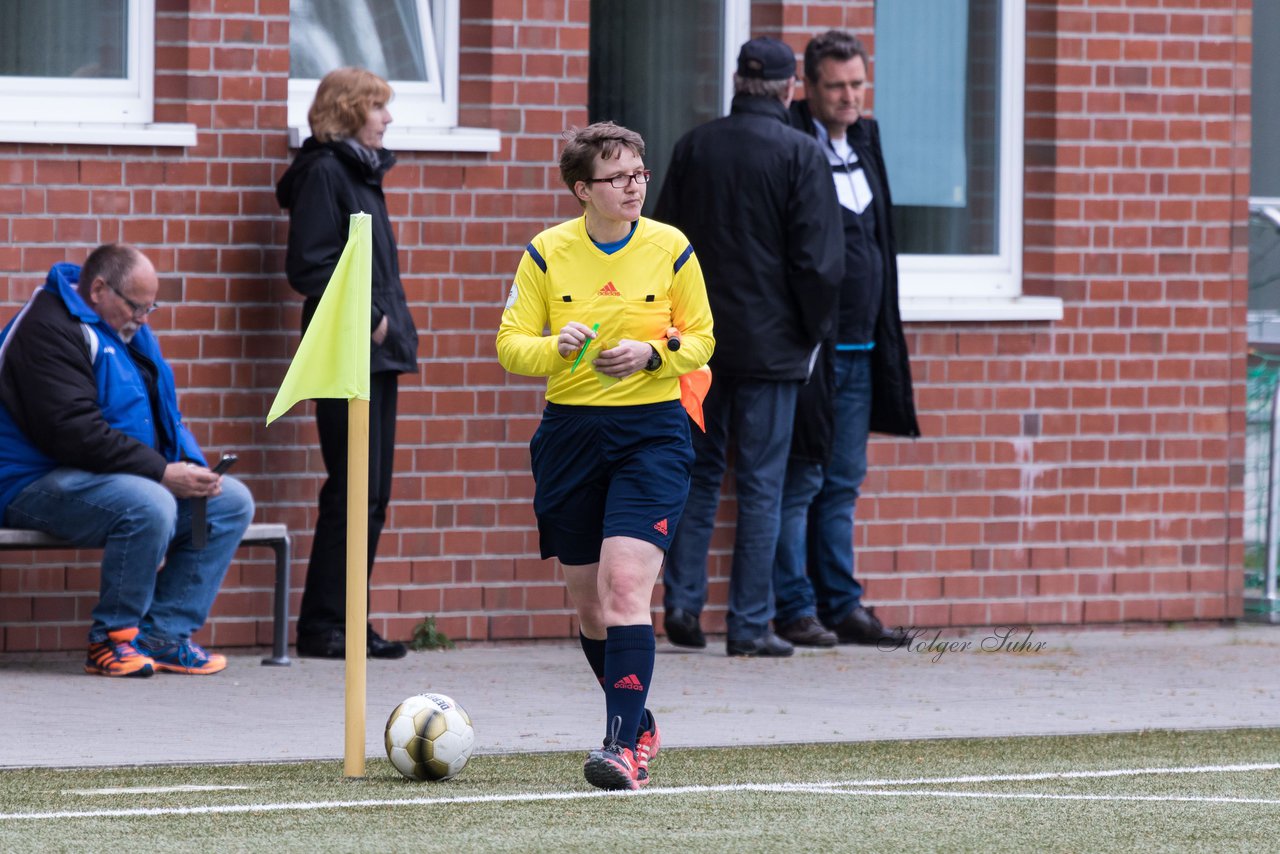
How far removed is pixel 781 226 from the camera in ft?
29.8

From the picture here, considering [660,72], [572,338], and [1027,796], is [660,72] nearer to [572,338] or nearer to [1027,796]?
[572,338]

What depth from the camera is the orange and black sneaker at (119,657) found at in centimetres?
849

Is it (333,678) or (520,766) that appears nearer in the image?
(520,766)

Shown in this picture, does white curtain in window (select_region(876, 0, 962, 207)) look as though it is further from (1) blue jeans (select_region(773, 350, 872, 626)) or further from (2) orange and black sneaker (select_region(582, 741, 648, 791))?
(2) orange and black sneaker (select_region(582, 741, 648, 791))

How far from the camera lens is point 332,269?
886 cm

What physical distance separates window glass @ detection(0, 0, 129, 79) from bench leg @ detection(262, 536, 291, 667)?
1.94 m

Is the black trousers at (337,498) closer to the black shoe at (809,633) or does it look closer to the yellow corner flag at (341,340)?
the black shoe at (809,633)

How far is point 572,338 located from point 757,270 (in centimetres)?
305

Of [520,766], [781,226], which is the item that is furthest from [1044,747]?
[781,226]

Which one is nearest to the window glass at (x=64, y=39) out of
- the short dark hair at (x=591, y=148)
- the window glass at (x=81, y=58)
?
the window glass at (x=81, y=58)

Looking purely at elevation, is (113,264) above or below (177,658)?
above

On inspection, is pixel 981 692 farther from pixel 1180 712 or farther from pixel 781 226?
pixel 781 226

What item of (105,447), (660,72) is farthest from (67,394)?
(660,72)

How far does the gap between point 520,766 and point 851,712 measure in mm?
1711
